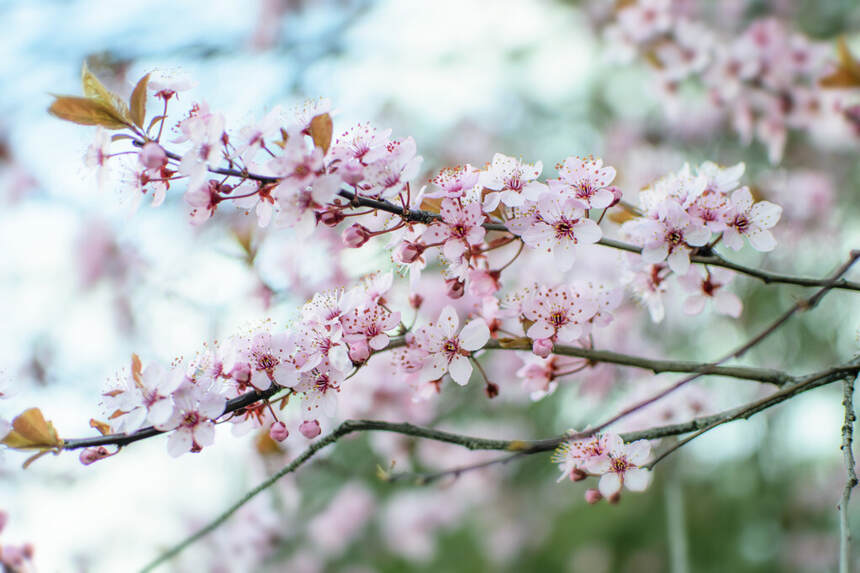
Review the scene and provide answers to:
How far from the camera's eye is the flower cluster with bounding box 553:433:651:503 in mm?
988

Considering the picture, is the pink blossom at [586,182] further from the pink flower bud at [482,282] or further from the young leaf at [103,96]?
the young leaf at [103,96]

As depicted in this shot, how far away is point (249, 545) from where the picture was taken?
241 centimetres

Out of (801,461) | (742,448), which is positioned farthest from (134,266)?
(801,461)

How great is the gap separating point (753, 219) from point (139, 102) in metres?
0.93

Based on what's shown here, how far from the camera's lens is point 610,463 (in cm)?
101

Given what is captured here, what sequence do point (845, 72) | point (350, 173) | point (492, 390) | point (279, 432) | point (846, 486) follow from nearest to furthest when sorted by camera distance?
1. point (846, 486)
2. point (350, 173)
3. point (279, 432)
4. point (492, 390)
5. point (845, 72)

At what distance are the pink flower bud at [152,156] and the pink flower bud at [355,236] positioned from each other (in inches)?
10.8

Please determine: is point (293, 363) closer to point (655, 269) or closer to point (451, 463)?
point (655, 269)

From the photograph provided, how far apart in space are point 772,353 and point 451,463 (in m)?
1.68

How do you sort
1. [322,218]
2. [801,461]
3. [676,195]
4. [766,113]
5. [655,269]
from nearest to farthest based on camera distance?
[322,218], [676,195], [655,269], [766,113], [801,461]

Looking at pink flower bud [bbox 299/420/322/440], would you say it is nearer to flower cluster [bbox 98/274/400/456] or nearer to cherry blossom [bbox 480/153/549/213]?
flower cluster [bbox 98/274/400/456]

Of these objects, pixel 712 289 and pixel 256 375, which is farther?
pixel 712 289

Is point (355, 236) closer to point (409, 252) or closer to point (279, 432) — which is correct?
point (409, 252)

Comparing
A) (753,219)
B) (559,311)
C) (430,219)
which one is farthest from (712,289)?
(430,219)
